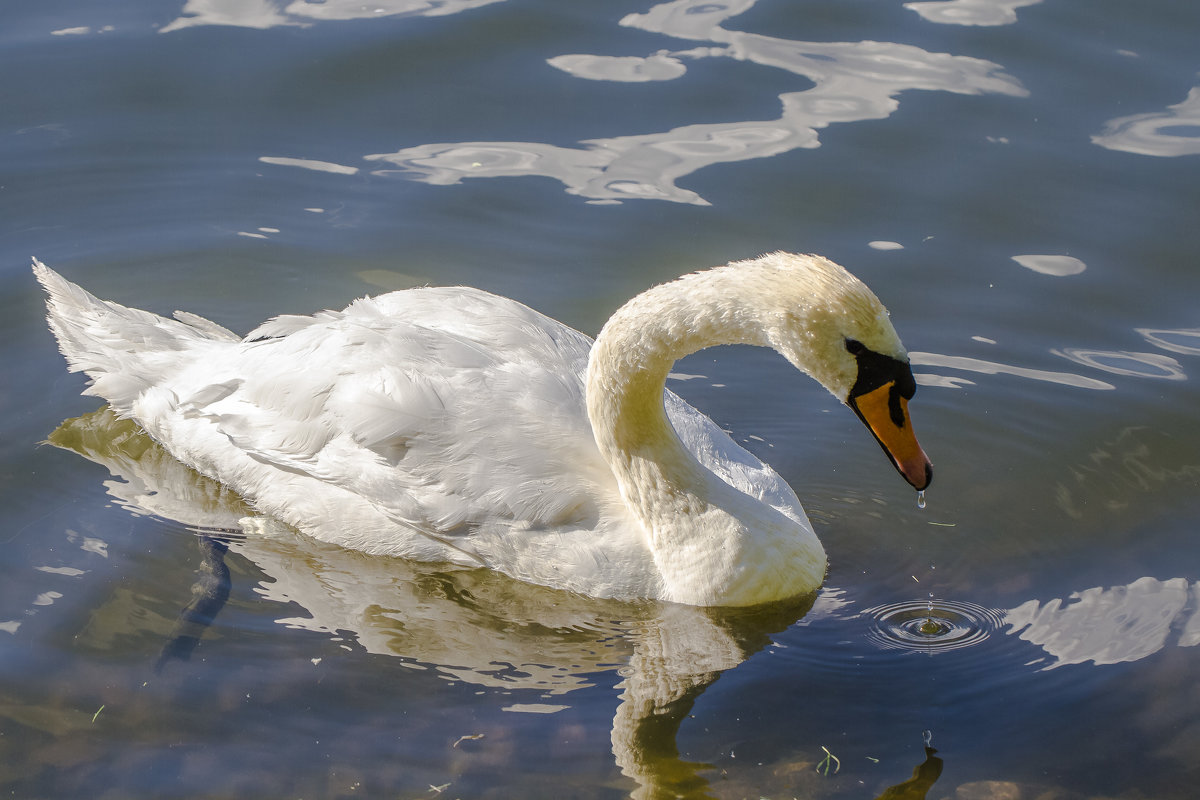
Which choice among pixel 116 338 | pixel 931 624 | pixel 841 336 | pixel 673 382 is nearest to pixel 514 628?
pixel 931 624

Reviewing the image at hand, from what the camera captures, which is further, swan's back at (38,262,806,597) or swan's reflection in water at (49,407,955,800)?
swan's back at (38,262,806,597)

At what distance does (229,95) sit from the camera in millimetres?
10297

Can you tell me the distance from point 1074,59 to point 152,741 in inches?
317

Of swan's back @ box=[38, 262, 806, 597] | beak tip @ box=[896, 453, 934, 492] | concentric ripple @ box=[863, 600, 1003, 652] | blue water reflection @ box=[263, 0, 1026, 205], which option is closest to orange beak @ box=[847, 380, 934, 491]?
beak tip @ box=[896, 453, 934, 492]

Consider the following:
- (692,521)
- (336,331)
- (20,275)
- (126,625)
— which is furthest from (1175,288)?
(20,275)

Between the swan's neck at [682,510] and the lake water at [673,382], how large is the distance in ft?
0.62

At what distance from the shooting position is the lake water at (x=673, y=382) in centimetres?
553

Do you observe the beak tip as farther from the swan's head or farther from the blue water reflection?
the blue water reflection

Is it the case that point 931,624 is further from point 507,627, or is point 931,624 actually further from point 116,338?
point 116,338

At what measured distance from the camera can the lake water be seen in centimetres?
553

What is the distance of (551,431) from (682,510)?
2.26ft

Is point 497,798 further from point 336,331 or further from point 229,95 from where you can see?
point 229,95

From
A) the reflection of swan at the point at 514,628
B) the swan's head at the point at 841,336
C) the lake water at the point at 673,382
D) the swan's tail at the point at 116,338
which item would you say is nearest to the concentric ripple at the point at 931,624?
the lake water at the point at 673,382

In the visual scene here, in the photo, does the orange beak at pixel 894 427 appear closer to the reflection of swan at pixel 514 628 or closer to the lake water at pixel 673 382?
the lake water at pixel 673 382
